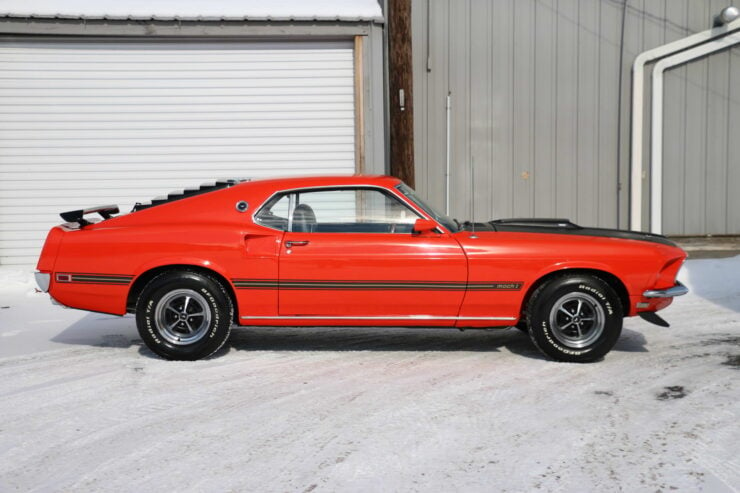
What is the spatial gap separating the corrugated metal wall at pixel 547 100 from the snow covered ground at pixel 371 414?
190 inches

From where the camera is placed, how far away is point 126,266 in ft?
19.3

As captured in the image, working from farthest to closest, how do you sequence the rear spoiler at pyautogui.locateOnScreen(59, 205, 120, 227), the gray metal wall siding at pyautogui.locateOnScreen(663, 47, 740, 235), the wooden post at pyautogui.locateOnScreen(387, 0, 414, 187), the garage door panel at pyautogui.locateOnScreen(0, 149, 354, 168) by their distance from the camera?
the gray metal wall siding at pyautogui.locateOnScreen(663, 47, 740, 235)
the garage door panel at pyautogui.locateOnScreen(0, 149, 354, 168)
the wooden post at pyautogui.locateOnScreen(387, 0, 414, 187)
the rear spoiler at pyautogui.locateOnScreen(59, 205, 120, 227)

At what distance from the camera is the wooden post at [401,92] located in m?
9.69

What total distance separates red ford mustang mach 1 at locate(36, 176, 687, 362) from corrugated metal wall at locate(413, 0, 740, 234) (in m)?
5.60

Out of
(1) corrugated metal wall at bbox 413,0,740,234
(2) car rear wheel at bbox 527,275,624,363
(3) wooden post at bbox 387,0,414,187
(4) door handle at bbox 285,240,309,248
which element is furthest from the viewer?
(1) corrugated metal wall at bbox 413,0,740,234

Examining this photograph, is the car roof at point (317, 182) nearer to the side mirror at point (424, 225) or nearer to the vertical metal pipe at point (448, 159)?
the side mirror at point (424, 225)

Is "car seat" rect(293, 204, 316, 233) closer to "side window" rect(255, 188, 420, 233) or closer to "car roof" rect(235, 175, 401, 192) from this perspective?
"side window" rect(255, 188, 420, 233)

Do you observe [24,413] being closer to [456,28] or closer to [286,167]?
[286,167]

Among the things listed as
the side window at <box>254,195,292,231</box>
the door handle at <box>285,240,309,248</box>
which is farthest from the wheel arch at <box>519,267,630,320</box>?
the side window at <box>254,195,292,231</box>

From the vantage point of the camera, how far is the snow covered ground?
3.72 metres

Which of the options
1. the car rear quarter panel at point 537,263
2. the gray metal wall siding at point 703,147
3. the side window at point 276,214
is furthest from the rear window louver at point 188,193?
the gray metal wall siding at point 703,147

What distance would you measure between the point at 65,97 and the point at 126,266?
245 inches

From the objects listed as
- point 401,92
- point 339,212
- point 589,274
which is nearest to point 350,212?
point 339,212

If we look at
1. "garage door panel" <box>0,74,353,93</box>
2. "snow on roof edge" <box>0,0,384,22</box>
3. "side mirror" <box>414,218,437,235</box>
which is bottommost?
"side mirror" <box>414,218,437,235</box>
